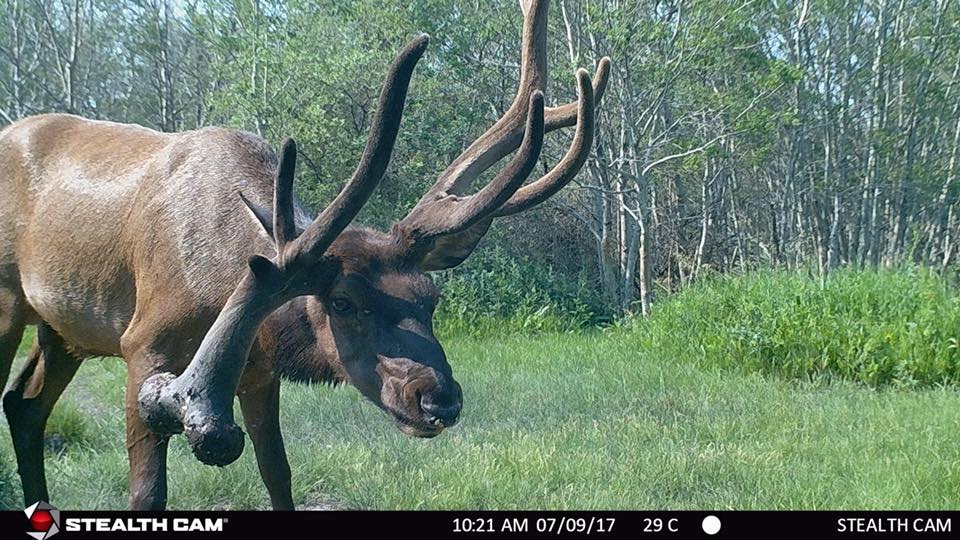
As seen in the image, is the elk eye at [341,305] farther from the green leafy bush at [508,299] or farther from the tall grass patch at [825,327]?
the green leafy bush at [508,299]

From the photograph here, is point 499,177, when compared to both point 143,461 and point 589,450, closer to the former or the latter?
point 143,461

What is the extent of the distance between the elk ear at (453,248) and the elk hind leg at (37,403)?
6.67ft

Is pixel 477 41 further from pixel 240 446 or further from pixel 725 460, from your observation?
pixel 240 446

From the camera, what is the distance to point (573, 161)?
3.80 meters

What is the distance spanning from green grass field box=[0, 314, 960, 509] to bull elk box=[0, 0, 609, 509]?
1000 mm

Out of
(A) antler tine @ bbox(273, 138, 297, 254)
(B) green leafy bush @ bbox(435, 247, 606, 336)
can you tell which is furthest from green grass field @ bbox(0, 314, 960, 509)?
(B) green leafy bush @ bbox(435, 247, 606, 336)

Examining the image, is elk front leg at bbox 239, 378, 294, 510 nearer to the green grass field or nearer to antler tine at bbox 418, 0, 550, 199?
the green grass field

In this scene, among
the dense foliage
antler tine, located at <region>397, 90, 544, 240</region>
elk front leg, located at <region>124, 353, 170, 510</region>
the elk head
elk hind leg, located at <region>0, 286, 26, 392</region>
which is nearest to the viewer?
the elk head

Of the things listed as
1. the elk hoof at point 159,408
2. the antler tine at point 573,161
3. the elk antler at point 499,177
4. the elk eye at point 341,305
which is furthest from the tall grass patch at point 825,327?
the elk hoof at point 159,408

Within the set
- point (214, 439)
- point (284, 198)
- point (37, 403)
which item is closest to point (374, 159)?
point (284, 198)

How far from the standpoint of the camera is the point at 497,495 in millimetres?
5488

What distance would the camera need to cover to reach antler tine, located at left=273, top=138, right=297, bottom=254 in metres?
3.11

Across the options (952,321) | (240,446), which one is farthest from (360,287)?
(952,321)
